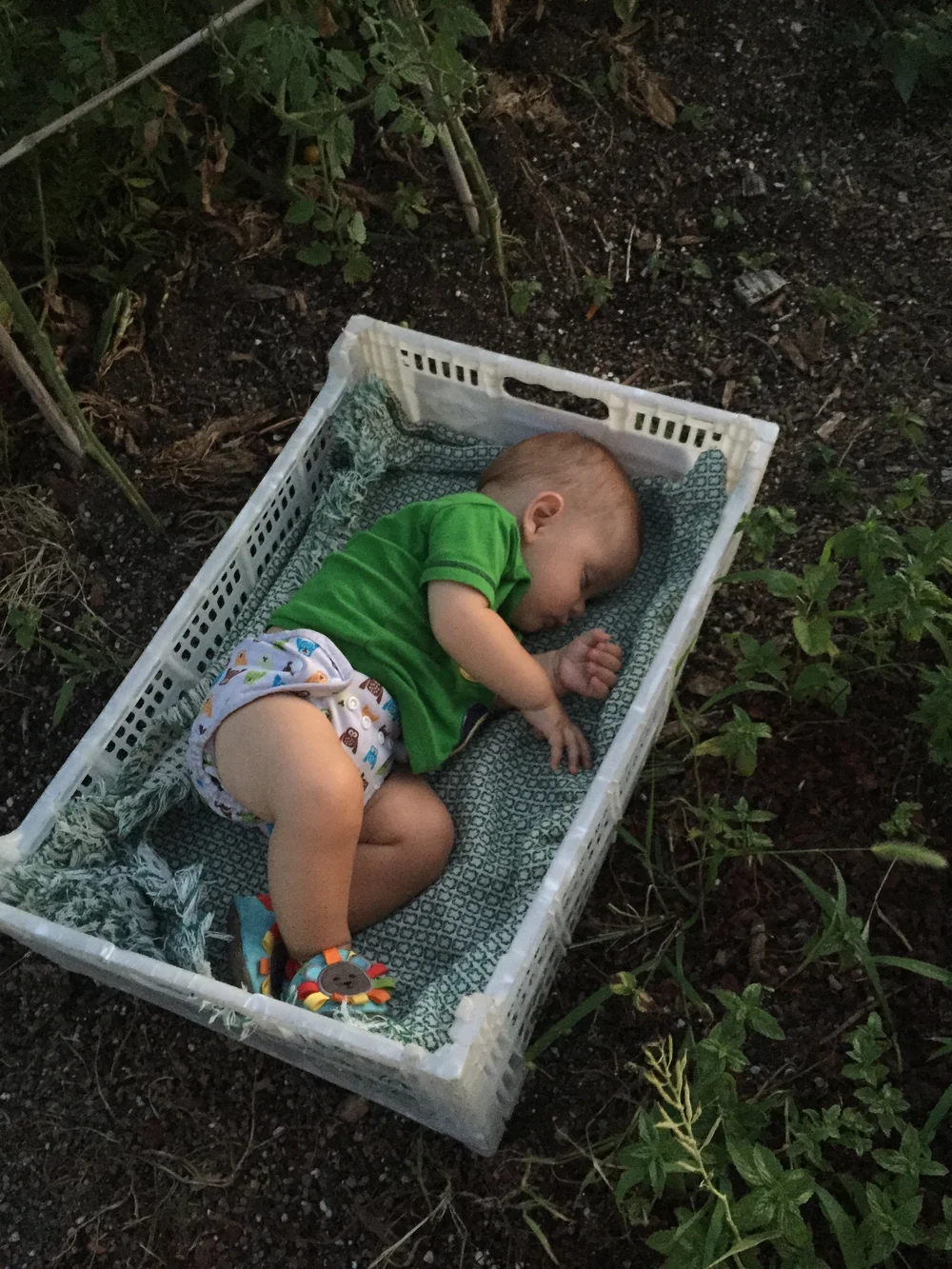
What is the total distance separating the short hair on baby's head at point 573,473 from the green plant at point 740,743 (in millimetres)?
471

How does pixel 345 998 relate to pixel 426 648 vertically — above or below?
below

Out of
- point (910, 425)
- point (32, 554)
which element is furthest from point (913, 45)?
point (32, 554)

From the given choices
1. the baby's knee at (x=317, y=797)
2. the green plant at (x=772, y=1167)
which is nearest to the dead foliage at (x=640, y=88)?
the baby's knee at (x=317, y=797)

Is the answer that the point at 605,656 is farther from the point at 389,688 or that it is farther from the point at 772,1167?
A: the point at 772,1167

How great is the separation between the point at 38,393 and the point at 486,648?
3.46 ft

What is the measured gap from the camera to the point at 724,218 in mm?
2543

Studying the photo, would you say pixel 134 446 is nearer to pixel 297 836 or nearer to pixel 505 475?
pixel 505 475

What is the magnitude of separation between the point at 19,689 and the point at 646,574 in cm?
Result: 129

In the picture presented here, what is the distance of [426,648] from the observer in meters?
1.91

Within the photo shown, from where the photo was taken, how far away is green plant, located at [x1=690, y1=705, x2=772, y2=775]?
5.46ft

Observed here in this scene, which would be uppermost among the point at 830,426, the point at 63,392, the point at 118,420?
the point at 63,392

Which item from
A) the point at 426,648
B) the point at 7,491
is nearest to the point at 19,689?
the point at 7,491

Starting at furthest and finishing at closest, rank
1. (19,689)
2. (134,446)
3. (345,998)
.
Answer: (134,446), (19,689), (345,998)

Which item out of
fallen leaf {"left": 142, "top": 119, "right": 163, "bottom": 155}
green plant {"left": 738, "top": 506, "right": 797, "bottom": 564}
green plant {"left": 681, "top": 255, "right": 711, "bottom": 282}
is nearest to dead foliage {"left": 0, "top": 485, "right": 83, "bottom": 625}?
fallen leaf {"left": 142, "top": 119, "right": 163, "bottom": 155}
